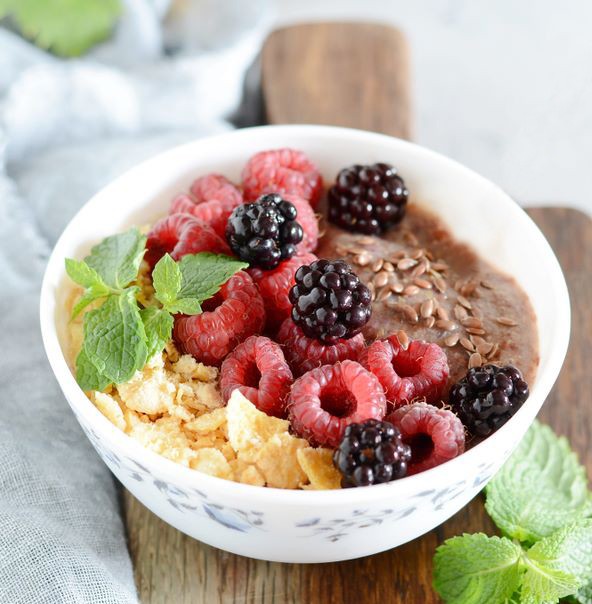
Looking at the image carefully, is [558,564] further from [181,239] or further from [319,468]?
[181,239]

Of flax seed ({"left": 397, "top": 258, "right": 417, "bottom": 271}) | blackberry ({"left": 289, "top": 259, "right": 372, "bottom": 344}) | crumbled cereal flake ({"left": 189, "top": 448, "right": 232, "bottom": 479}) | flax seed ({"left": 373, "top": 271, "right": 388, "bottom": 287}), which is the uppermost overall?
blackberry ({"left": 289, "top": 259, "right": 372, "bottom": 344})

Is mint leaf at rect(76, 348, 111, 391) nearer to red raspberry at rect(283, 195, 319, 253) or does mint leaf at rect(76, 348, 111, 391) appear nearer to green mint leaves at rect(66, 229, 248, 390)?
green mint leaves at rect(66, 229, 248, 390)

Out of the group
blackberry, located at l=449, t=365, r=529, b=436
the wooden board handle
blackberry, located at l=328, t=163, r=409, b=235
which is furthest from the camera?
the wooden board handle

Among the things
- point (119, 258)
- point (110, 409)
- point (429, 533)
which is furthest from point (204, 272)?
point (429, 533)

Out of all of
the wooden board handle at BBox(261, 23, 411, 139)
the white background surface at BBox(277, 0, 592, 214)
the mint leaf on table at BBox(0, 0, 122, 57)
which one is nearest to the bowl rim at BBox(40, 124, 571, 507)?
the wooden board handle at BBox(261, 23, 411, 139)

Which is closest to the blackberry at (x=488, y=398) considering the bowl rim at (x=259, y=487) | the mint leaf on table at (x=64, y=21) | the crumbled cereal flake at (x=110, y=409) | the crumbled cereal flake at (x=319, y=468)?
the bowl rim at (x=259, y=487)

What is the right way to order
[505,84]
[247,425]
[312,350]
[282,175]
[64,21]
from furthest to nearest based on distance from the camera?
[505,84] < [64,21] < [282,175] < [312,350] < [247,425]

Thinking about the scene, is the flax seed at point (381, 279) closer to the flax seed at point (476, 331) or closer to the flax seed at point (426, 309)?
the flax seed at point (426, 309)
